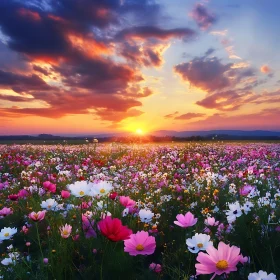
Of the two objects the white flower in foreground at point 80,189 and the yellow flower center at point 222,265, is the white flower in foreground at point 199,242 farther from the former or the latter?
the white flower in foreground at point 80,189

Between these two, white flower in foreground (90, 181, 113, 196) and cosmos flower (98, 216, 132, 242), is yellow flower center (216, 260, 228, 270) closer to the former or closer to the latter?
cosmos flower (98, 216, 132, 242)

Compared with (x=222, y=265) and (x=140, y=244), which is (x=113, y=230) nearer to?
(x=140, y=244)

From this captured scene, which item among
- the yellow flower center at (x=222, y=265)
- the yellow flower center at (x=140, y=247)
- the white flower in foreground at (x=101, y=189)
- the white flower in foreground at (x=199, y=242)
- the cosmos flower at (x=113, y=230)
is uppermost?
the white flower in foreground at (x=101, y=189)

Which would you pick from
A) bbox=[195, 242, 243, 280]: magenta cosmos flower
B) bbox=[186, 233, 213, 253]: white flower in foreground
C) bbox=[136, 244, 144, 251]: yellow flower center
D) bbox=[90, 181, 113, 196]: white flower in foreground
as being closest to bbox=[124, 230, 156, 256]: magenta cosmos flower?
bbox=[136, 244, 144, 251]: yellow flower center

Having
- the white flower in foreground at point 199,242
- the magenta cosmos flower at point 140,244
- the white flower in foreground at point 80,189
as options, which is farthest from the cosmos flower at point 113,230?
the white flower in foreground at point 80,189

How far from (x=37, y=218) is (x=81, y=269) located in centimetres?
48

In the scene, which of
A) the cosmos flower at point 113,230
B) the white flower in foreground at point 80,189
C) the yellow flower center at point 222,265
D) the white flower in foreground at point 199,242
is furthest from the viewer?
the white flower in foreground at point 80,189

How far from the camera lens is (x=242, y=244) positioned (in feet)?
7.58

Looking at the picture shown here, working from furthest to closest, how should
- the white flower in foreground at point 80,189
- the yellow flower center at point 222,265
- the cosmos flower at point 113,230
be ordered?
the white flower in foreground at point 80,189
the cosmos flower at point 113,230
the yellow flower center at point 222,265

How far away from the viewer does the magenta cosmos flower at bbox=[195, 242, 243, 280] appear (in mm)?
1216

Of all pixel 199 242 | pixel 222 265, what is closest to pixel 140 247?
pixel 199 242

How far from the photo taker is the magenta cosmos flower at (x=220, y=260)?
122 cm

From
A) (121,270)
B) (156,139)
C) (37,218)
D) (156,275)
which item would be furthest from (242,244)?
(156,139)

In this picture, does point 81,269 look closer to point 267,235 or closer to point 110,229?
point 110,229
